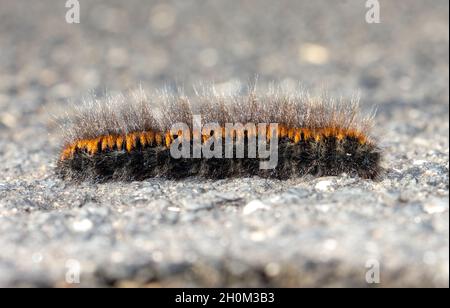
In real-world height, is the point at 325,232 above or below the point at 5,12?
below

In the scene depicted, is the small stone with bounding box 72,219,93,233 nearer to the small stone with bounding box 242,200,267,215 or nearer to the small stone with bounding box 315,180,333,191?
the small stone with bounding box 242,200,267,215

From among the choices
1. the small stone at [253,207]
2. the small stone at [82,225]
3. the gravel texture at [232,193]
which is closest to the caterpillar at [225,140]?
the gravel texture at [232,193]

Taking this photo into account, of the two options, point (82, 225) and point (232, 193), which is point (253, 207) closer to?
point (232, 193)

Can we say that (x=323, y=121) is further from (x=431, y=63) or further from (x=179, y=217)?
(x=431, y=63)

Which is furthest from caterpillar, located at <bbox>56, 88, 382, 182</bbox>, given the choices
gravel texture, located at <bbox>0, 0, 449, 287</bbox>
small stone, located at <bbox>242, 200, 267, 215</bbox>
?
small stone, located at <bbox>242, 200, 267, 215</bbox>

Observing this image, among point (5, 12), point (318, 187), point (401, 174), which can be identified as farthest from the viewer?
point (5, 12)
